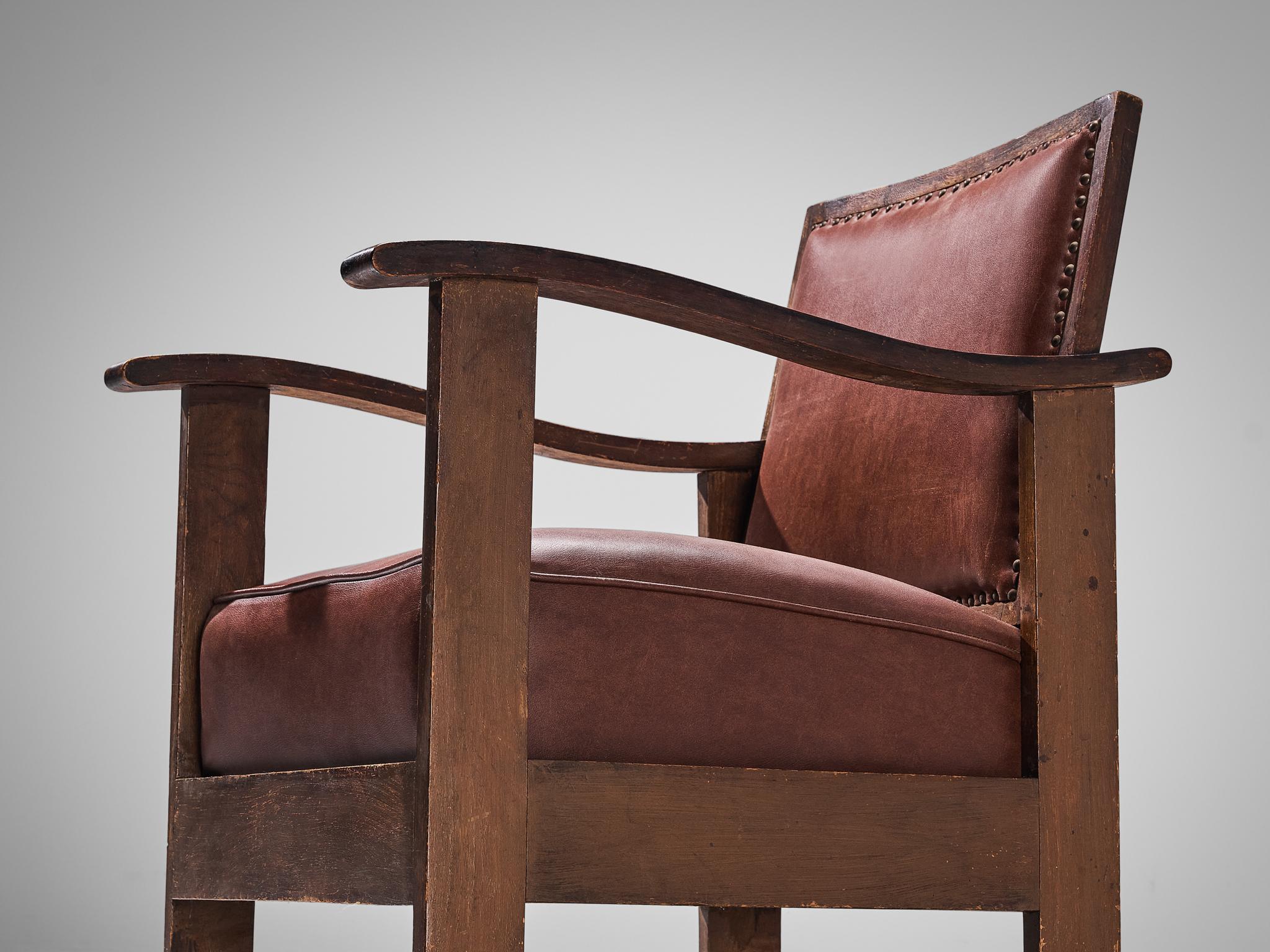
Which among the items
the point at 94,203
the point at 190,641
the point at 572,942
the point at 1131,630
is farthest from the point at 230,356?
the point at 1131,630

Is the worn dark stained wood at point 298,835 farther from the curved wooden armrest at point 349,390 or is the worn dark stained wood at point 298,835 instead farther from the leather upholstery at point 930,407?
the leather upholstery at point 930,407

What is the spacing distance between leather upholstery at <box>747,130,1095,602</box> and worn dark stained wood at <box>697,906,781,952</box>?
37 centimetres

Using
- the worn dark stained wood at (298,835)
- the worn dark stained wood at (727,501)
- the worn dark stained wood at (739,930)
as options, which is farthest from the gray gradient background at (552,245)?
the worn dark stained wood at (298,835)

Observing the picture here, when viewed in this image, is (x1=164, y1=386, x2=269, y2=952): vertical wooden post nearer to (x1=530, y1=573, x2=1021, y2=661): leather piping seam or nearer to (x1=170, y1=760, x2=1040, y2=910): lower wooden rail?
(x1=170, y1=760, x2=1040, y2=910): lower wooden rail

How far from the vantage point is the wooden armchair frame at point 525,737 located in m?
0.94

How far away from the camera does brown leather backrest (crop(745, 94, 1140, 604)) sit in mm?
1292

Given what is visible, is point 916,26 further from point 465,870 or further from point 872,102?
point 465,870

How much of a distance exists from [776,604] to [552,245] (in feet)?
7.77

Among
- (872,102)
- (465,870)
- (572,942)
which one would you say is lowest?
(572,942)

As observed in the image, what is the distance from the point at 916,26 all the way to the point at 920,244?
2.15m

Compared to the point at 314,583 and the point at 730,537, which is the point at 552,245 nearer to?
the point at 730,537

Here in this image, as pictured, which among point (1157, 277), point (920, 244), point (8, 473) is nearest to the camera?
point (920, 244)

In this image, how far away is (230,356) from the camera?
136cm

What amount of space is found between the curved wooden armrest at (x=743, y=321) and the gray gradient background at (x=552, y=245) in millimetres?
2007
